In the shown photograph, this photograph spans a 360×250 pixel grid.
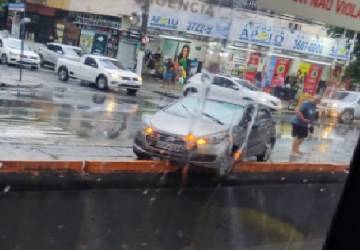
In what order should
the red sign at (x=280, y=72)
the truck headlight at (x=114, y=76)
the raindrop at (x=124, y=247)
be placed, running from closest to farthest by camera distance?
the raindrop at (x=124, y=247), the truck headlight at (x=114, y=76), the red sign at (x=280, y=72)

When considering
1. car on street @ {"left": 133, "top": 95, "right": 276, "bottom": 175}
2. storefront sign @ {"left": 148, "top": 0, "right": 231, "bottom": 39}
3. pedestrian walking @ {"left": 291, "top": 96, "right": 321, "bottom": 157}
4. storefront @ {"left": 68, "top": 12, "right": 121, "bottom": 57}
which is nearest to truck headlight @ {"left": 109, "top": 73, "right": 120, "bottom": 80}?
storefront @ {"left": 68, "top": 12, "right": 121, "bottom": 57}

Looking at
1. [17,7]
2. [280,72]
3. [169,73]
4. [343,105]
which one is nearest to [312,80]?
[280,72]

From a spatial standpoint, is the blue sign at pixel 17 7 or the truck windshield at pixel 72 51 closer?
the blue sign at pixel 17 7

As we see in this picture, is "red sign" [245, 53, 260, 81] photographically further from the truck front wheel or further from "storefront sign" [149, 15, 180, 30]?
the truck front wheel

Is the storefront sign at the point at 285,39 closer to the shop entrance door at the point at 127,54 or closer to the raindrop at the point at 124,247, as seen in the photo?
the shop entrance door at the point at 127,54

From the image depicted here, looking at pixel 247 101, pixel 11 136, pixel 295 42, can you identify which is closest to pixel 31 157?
pixel 11 136

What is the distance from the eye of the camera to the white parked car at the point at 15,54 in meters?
3.49

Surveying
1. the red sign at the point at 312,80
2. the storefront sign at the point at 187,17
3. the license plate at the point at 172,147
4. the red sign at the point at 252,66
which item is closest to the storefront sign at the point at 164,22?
the storefront sign at the point at 187,17

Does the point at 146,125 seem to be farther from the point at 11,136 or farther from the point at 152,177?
the point at 11,136

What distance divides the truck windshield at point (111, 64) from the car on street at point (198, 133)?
25.5 inches

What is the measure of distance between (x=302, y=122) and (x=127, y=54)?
2.34 metres

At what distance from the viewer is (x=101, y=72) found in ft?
13.3

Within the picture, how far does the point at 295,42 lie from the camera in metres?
4.43

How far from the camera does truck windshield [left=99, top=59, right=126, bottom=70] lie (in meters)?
3.79
